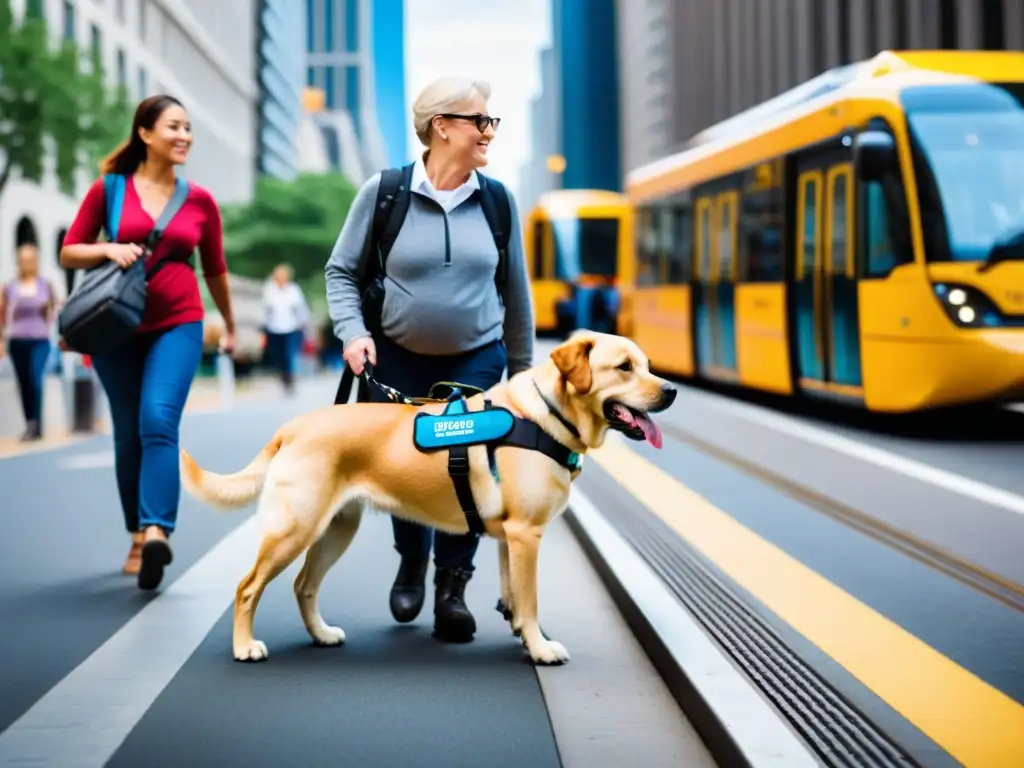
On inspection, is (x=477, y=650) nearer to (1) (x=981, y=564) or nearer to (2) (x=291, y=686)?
(2) (x=291, y=686)

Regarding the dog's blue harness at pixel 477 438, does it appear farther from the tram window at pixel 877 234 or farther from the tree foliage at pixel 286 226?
the tree foliage at pixel 286 226

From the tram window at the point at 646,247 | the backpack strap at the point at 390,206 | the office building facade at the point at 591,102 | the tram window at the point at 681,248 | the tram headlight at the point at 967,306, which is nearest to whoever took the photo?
the backpack strap at the point at 390,206

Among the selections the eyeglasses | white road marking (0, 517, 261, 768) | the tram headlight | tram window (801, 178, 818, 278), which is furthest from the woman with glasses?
tram window (801, 178, 818, 278)

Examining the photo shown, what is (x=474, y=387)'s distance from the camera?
573 centimetres

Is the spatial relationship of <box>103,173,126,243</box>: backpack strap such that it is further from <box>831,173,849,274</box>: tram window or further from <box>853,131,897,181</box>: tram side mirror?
<box>831,173,849,274</box>: tram window

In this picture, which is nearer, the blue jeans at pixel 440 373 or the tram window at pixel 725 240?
the blue jeans at pixel 440 373

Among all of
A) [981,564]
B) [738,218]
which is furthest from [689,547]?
[738,218]

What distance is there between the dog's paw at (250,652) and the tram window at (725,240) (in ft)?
48.3

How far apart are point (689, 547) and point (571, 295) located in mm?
29738

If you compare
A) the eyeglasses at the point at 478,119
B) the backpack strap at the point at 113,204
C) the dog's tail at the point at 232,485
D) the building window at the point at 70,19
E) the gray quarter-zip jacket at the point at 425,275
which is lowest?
the dog's tail at the point at 232,485

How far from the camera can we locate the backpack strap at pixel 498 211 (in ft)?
18.9

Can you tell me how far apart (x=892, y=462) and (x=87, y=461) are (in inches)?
235

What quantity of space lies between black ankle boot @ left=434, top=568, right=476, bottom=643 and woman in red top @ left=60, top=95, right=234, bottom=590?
137cm

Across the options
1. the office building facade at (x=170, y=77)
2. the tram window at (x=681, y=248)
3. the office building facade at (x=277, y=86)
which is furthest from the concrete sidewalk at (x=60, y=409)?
the office building facade at (x=277, y=86)
